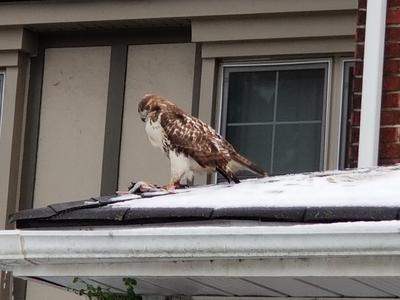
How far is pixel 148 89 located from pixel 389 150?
2.64 m

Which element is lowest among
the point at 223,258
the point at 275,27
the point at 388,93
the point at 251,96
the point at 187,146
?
the point at 223,258

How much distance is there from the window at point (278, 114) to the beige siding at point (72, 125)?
0.97 meters

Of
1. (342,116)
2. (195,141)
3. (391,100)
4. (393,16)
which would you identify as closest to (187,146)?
(195,141)

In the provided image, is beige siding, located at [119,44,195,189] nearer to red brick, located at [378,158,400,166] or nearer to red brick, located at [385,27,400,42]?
red brick, located at [385,27,400,42]

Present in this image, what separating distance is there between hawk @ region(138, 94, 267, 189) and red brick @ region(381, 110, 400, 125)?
0.95m

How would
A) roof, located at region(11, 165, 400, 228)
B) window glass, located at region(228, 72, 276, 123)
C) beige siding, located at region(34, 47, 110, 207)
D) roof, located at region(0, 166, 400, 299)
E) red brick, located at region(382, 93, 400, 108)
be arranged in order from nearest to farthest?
roof, located at region(0, 166, 400, 299) → roof, located at region(11, 165, 400, 228) → red brick, located at region(382, 93, 400, 108) → window glass, located at region(228, 72, 276, 123) → beige siding, located at region(34, 47, 110, 207)

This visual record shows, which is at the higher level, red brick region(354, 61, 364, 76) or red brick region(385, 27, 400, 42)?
red brick region(385, 27, 400, 42)

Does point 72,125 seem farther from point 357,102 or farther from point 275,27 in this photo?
point 357,102

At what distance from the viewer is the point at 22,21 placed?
32.6 ft

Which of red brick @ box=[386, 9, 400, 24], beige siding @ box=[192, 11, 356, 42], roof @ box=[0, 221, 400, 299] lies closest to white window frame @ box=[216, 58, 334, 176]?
beige siding @ box=[192, 11, 356, 42]

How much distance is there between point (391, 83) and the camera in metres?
7.73

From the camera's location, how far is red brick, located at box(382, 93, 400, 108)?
768 centimetres

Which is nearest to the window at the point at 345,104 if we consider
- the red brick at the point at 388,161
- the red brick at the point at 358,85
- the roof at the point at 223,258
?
the red brick at the point at 358,85

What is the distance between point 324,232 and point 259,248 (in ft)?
0.98
